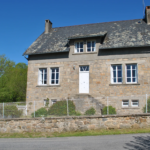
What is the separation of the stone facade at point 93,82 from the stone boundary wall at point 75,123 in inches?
99.2

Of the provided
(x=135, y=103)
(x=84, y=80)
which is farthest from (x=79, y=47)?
(x=135, y=103)

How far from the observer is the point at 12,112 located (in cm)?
1297

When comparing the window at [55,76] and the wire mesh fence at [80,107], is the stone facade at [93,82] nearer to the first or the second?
the wire mesh fence at [80,107]

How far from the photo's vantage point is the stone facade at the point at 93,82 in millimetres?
15672

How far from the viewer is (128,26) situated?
1870 centimetres

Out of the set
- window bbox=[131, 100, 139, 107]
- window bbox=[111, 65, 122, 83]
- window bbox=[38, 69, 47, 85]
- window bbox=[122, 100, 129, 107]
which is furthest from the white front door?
window bbox=[131, 100, 139, 107]

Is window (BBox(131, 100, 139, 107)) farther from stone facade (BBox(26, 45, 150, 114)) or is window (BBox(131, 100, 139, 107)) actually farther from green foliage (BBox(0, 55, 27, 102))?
green foliage (BBox(0, 55, 27, 102))

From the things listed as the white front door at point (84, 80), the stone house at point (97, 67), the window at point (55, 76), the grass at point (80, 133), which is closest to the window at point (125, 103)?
the stone house at point (97, 67)

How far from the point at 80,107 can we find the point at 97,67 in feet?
13.4

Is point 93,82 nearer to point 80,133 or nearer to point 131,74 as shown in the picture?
point 131,74

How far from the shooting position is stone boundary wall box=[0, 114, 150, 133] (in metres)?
11.4

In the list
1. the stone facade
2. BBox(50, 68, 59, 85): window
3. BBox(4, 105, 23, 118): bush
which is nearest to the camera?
BBox(4, 105, 23, 118): bush

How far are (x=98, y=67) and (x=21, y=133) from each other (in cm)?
834

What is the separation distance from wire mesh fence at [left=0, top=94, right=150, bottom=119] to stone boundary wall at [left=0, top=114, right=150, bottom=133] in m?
0.50
